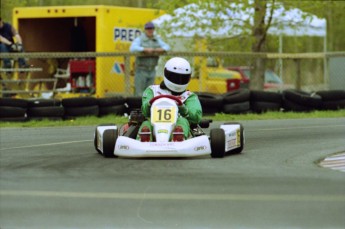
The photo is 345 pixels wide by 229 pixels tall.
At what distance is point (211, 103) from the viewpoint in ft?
60.7

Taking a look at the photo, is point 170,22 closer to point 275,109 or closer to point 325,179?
point 275,109

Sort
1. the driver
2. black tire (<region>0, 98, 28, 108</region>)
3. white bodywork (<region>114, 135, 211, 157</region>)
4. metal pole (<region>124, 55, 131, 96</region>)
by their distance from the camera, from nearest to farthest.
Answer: white bodywork (<region>114, 135, 211, 157</region>)
the driver
black tire (<region>0, 98, 28, 108</region>)
metal pole (<region>124, 55, 131, 96</region>)

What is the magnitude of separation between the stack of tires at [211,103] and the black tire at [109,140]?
6.82 m

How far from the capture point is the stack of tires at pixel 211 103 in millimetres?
18453

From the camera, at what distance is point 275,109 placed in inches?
758

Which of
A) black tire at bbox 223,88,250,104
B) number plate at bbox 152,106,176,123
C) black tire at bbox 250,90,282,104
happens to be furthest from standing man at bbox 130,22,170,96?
number plate at bbox 152,106,176,123

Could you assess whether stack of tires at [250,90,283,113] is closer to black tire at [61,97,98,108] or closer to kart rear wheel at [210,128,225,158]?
black tire at [61,97,98,108]

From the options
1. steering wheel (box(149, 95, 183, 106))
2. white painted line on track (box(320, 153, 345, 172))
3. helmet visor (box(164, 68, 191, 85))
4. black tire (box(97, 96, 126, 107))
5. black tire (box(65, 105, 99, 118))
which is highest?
helmet visor (box(164, 68, 191, 85))

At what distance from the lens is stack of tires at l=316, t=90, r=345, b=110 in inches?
765

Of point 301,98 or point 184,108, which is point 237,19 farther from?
point 184,108

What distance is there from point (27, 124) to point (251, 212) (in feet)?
32.7

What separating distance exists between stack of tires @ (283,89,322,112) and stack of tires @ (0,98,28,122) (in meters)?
4.96

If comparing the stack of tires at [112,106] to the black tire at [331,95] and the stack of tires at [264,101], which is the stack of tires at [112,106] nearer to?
the stack of tires at [264,101]

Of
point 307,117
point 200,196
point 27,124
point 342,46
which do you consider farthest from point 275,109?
point 342,46
